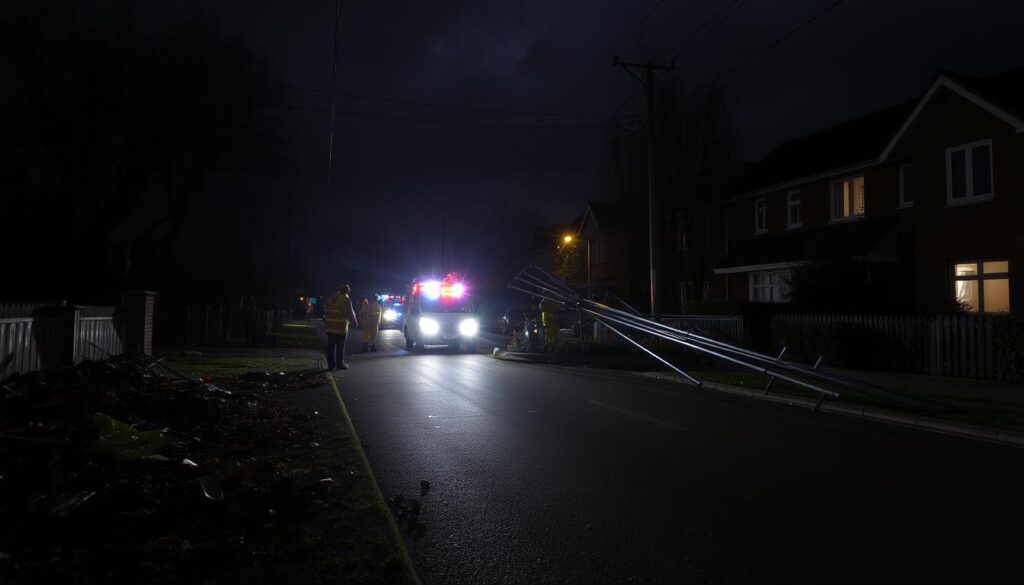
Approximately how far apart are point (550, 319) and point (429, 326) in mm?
4227

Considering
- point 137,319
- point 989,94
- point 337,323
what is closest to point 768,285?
point 989,94

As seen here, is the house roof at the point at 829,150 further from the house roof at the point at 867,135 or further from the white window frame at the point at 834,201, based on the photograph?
the white window frame at the point at 834,201

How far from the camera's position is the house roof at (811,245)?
22047 millimetres

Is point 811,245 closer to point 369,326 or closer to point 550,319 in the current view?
point 550,319

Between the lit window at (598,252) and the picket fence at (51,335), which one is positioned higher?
the lit window at (598,252)

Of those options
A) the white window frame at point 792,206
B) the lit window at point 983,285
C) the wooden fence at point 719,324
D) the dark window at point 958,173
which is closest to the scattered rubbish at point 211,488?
the wooden fence at point 719,324

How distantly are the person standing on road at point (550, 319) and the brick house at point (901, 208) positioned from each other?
722 cm

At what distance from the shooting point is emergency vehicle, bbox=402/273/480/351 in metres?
24.0

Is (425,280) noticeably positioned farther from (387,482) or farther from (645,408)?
(387,482)

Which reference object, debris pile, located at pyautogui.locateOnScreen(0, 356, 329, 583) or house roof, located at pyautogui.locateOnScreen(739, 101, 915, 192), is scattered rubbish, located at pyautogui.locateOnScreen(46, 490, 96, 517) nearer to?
debris pile, located at pyautogui.locateOnScreen(0, 356, 329, 583)

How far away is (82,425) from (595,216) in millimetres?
38928

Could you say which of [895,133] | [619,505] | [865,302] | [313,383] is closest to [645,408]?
[619,505]

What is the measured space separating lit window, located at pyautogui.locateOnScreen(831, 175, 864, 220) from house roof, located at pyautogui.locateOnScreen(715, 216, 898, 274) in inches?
24.7

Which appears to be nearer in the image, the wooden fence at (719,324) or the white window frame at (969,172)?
the white window frame at (969,172)
